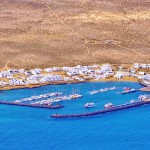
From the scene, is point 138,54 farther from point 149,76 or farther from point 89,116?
point 89,116

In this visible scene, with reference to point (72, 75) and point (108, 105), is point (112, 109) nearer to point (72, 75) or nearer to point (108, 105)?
point (108, 105)

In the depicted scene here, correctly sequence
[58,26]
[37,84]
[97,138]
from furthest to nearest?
[58,26] → [37,84] → [97,138]

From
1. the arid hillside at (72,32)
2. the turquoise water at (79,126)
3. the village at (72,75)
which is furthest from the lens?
the arid hillside at (72,32)

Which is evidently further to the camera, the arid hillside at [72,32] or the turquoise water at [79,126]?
the arid hillside at [72,32]

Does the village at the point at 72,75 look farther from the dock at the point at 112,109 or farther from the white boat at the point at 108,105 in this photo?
the white boat at the point at 108,105

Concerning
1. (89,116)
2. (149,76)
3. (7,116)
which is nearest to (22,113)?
(7,116)

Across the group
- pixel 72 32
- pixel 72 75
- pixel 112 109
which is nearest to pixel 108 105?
pixel 112 109

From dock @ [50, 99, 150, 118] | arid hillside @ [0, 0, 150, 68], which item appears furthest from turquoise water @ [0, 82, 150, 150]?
arid hillside @ [0, 0, 150, 68]

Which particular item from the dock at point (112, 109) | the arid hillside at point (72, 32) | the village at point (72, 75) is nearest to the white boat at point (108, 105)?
the dock at point (112, 109)
